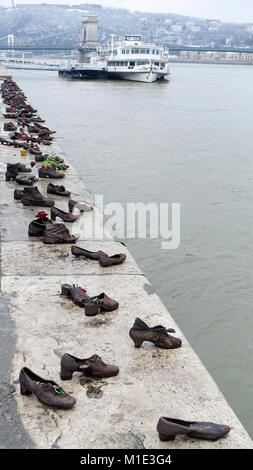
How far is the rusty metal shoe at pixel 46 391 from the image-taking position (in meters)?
3.50

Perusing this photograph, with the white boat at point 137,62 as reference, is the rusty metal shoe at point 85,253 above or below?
below

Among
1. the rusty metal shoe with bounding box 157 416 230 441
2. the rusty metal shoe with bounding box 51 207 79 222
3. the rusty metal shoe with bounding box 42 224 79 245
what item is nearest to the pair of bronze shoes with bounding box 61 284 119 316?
the rusty metal shoe with bounding box 42 224 79 245

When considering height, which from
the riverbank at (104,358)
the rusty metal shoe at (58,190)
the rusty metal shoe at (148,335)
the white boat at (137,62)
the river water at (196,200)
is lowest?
the river water at (196,200)

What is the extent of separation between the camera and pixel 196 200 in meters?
11.7

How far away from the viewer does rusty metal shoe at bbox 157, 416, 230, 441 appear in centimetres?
319

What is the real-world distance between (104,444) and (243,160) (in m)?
15.2

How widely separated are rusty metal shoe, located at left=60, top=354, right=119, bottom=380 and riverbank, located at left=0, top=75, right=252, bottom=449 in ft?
0.22

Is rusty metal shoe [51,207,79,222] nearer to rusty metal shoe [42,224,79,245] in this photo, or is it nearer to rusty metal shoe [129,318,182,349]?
rusty metal shoe [42,224,79,245]

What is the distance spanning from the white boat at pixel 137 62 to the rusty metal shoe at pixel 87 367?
60521mm

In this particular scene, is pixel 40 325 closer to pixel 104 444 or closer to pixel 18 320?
pixel 18 320

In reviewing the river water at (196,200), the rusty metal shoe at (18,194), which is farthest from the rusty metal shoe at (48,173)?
the rusty metal shoe at (18,194)

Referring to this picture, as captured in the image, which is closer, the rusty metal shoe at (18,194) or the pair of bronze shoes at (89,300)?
the pair of bronze shoes at (89,300)

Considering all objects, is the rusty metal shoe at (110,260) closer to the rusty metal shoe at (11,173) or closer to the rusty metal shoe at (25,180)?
the rusty metal shoe at (25,180)

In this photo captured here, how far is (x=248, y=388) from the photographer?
16.6 feet
